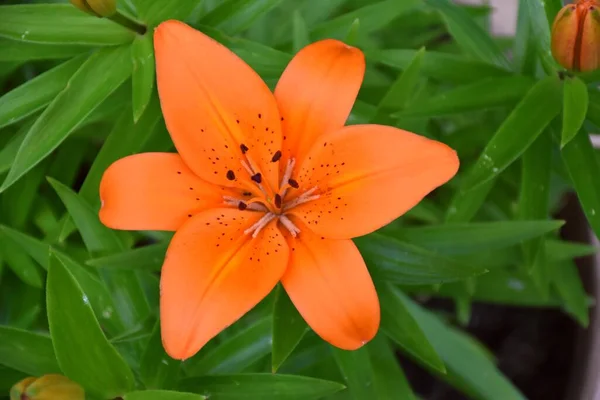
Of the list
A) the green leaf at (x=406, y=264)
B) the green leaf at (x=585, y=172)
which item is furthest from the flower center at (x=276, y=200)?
the green leaf at (x=585, y=172)

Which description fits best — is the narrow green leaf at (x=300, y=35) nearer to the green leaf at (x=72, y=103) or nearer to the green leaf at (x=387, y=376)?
the green leaf at (x=72, y=103)

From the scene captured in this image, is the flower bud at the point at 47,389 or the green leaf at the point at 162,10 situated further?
the green leaf at the point at 162,10

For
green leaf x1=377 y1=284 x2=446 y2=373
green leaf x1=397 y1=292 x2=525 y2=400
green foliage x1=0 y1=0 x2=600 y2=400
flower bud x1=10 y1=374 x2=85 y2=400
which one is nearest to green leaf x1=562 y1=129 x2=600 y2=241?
green foliage x1=0 y1=0 x2=600 y2=400

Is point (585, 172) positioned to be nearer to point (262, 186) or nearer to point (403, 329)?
point (403, 329)

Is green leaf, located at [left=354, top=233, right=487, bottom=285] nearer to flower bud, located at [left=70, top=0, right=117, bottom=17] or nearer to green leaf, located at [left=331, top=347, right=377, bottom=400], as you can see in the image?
green leaf, located at [left=331, top=347, right=377, bottom=400]

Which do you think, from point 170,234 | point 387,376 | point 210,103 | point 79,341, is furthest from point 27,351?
point 387,376

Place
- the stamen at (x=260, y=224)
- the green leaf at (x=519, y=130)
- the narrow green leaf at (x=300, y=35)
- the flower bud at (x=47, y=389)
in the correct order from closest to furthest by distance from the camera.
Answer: the flower bud at (x=47, y=389) → the stamen at (x=260, y=224) → the green leaf at (x=519, y=130) → the narrow green leaf at (x=300, y=35)

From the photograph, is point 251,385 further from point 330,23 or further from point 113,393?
point 330,23
